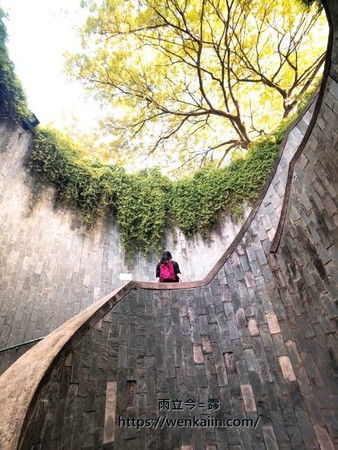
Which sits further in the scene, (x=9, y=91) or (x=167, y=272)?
(x=9, y=91)

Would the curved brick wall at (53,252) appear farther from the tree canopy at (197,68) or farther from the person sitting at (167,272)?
the tree canopy at (197,68)

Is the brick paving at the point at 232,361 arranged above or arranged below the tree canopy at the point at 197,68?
below

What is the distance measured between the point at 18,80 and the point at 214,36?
587cm

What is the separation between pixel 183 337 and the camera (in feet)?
11.8

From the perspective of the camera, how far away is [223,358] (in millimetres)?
3271

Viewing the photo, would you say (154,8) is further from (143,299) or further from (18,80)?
(143,299)

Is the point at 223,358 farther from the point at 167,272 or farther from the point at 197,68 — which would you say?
the point at 197,68

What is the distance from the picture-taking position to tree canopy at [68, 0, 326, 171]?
23.6 ft

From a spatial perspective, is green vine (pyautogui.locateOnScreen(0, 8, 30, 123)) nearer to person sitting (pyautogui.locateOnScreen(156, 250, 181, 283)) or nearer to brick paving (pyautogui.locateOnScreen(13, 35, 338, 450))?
person sitting (pyautogui.locateOnScreen(156, 250, 181, 283))

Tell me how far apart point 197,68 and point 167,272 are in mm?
6609

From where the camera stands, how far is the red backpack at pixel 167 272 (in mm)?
5070

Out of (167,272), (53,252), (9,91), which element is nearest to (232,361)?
(167,272)

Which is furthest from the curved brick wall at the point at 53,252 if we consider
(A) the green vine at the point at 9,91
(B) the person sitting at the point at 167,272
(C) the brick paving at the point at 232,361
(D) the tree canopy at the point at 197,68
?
(D) the tree canopy at the point at 197,68

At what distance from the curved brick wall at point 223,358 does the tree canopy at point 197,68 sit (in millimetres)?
5759
